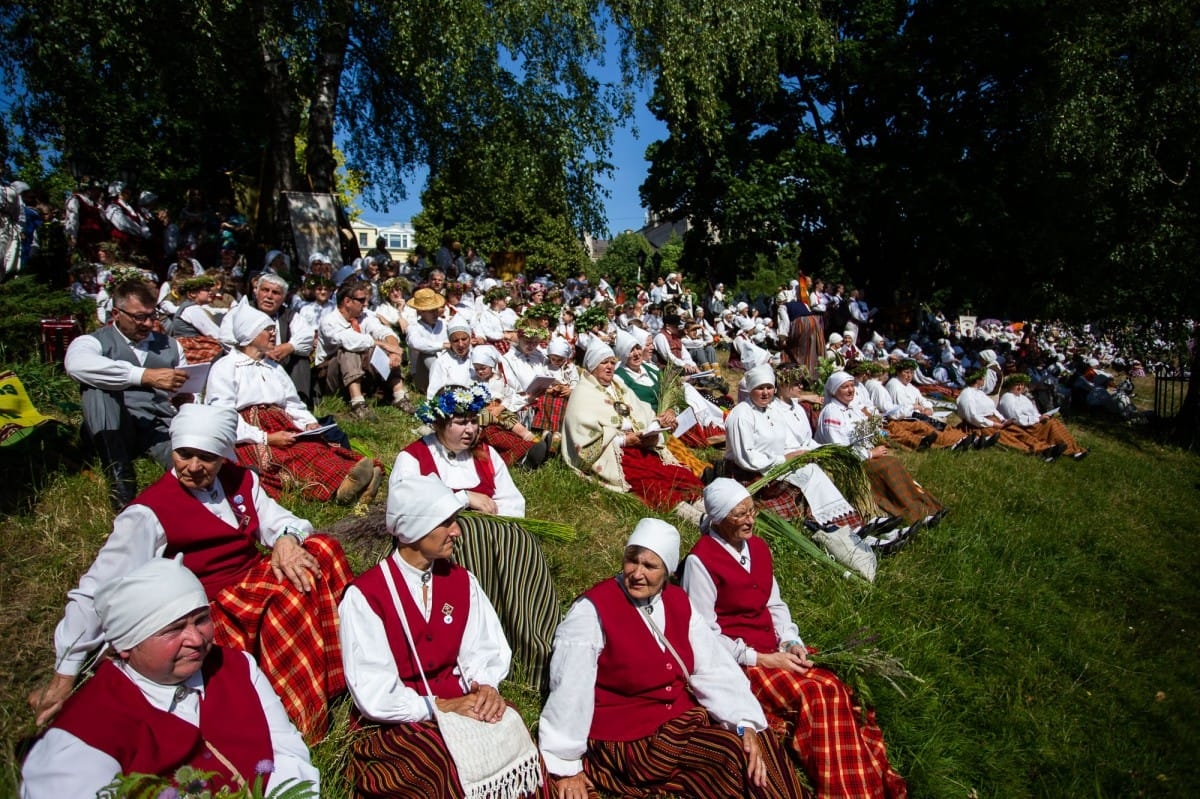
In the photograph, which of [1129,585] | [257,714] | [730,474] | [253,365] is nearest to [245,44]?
[253,365]

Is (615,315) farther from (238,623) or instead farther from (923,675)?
(238,623)

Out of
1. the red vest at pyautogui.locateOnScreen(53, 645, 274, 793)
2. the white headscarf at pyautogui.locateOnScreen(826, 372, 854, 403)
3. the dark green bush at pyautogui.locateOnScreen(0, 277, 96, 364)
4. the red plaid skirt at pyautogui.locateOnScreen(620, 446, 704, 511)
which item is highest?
the dark green bush at pyautogui.locateOnScreen(0, 277, 96, 364)

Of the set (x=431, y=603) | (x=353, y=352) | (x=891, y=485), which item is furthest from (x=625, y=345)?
(x=431, y=603)

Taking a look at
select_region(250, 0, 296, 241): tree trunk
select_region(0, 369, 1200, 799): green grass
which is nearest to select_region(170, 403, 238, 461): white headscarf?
select_region(0, 369, 1200, 799): green grass

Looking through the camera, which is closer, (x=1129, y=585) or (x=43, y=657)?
(x=43, y=657)

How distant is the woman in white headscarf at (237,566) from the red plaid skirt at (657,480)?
134 inches

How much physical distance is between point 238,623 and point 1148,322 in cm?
1555

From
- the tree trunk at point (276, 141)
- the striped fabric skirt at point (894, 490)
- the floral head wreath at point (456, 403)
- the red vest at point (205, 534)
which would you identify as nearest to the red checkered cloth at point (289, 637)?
the red vest at point (205, 534)

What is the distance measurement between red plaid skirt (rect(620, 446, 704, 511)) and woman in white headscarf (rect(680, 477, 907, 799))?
203 cm

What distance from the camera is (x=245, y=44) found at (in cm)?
976

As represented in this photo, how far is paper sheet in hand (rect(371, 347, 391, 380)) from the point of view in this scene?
8250 millimetres

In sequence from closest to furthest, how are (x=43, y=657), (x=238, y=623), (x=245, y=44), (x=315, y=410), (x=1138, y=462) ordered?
(x=238, y=623) < (x=43, y=657) < (x=315, y=410) < (x=245, y=44) < (x=1138, y=462)

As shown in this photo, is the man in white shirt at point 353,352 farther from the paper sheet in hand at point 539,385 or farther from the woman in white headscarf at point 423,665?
→ the woman in white headscarf at point 423,665

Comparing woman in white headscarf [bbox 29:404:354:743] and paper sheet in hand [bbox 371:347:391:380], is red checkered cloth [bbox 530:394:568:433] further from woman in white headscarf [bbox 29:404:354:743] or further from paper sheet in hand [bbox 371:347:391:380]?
woman in white headscarf [bbox 29:404:354:743]
